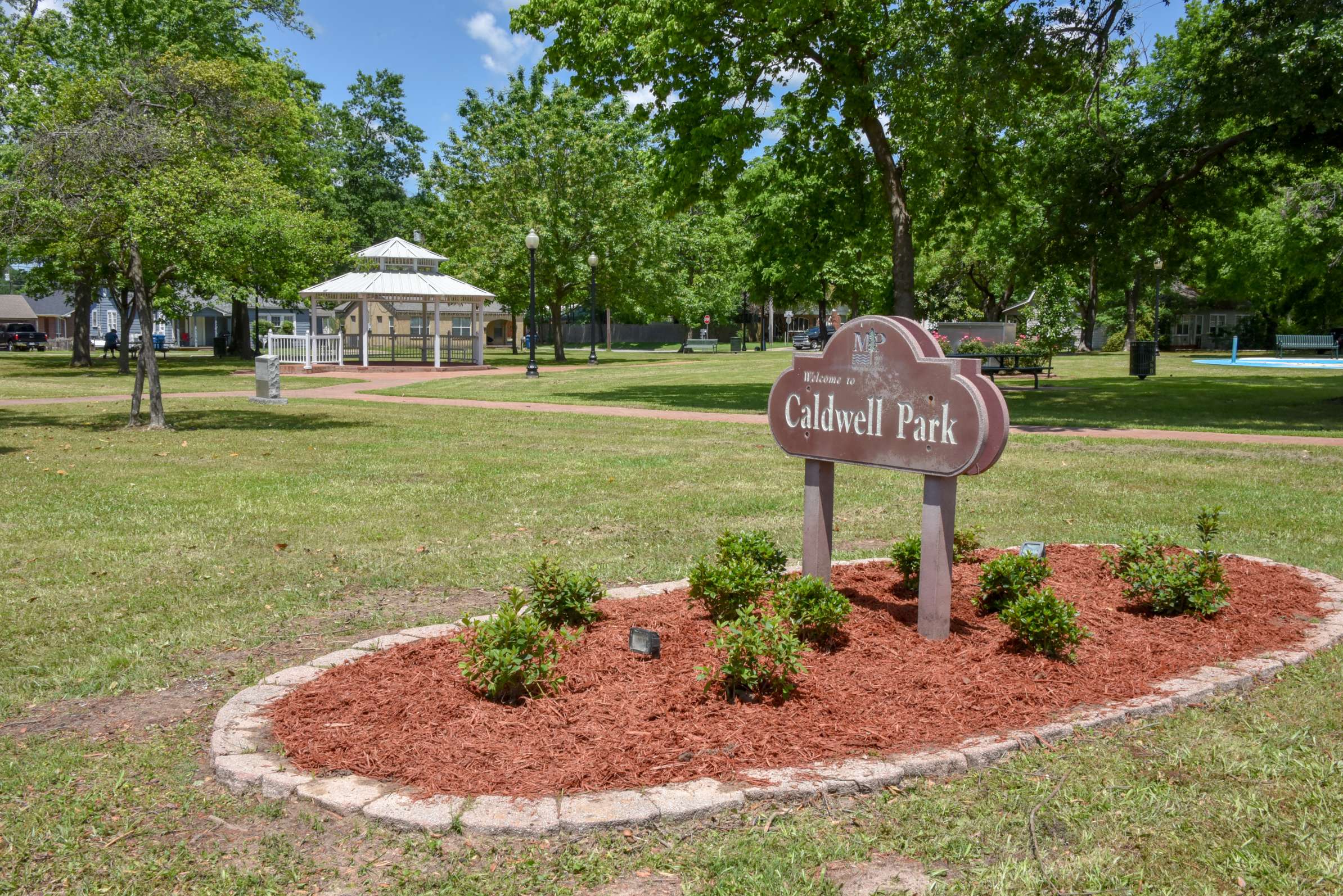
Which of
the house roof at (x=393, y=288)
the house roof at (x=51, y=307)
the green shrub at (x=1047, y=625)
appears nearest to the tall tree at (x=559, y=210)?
the house roof at (x=393, y=288)

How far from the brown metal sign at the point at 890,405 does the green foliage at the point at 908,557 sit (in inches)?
30.7

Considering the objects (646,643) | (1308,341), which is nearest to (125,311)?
(646,643)

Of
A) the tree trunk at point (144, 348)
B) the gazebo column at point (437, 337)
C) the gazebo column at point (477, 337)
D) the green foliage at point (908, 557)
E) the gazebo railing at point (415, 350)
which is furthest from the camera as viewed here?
the gazebo railing at point (415, 350)

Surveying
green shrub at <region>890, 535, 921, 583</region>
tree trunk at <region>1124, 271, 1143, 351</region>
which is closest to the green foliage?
green shrub at <region>890, 535, 921, 583</region>

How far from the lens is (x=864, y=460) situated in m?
4.89

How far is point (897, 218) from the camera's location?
2092 cm

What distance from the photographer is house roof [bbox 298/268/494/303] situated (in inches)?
1321

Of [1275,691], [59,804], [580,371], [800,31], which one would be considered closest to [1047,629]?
[1275,691]

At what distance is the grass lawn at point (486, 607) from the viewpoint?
121 inches

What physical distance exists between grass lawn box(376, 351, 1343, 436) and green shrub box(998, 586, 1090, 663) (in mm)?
12307

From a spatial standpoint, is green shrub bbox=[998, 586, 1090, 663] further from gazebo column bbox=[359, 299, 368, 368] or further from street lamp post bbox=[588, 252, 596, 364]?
street lamp post bbox=[588, 252, 596, 364]

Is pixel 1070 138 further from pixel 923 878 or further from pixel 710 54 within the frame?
pixel 923 878

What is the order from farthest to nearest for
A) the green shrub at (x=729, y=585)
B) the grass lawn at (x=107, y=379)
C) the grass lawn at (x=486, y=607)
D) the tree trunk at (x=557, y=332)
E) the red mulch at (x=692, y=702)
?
the tree trunk at (x=557, y=332)
the grass lawn at (x=107, y=379)
the green shrub at (x=729, y=585)
the red mulch at (x=692, y=702)
the grass lawn at (x=486, y=607)

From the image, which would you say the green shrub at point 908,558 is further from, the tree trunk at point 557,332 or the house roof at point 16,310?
the house roof at point 16,310
